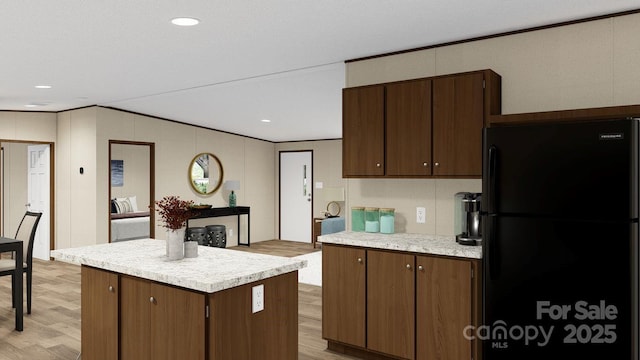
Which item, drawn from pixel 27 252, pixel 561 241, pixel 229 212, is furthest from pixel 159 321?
pixel 229 212

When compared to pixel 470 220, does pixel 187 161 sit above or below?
above

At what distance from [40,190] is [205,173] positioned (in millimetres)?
2620

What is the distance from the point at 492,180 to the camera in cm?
266

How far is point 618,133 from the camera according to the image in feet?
7.75

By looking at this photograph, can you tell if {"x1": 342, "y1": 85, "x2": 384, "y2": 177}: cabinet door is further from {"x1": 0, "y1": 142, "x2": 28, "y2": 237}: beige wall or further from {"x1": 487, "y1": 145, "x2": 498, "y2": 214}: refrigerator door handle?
{"x1": 0, "y1": 142, "x2": 28, "y2": 237}: beige wall

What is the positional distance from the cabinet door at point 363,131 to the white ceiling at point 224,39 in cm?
38

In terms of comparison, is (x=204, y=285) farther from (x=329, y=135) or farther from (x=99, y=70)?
(x=329, y=135)

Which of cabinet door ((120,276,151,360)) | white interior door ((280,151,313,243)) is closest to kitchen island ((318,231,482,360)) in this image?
cabinet door ((120,276,151,360))

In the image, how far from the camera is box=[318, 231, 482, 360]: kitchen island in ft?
9.91

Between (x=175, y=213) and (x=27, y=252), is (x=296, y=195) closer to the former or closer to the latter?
(x=27, y=252)

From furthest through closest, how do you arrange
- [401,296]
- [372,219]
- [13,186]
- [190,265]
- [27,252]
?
[13,186] → [27,252] → [372,219] → [401,296] → [190,265]

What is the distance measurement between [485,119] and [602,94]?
72 centimetres

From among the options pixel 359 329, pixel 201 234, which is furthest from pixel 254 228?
pixel 359 329

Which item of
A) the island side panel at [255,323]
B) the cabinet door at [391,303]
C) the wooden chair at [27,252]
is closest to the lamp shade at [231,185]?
the wooden chair at [27,252]
